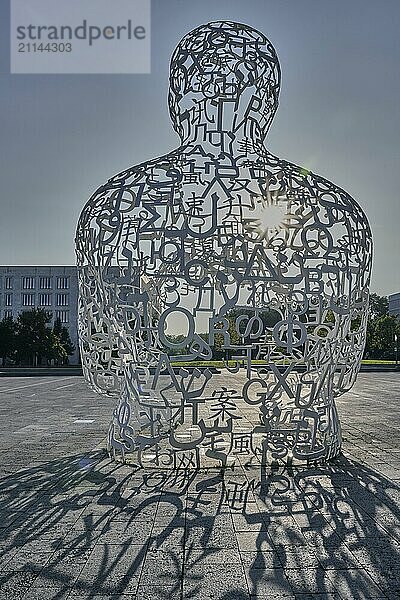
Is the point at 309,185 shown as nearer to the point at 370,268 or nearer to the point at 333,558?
the point at 370,268

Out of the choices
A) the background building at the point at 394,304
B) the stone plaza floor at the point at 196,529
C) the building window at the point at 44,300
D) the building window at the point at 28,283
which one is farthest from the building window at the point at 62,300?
the stone plaza floor at the point at 196,529

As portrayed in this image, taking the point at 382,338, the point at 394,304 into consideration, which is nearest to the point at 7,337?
the point at 382,338

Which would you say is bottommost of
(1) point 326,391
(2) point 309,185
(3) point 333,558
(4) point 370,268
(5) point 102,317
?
(3) point 333,558

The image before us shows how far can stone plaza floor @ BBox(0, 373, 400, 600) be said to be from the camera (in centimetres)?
392

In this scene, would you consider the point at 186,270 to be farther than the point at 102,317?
No

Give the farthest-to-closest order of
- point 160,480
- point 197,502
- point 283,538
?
point 160,480 < point 197,502 < point 283,538

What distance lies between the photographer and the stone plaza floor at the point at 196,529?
3.92 m

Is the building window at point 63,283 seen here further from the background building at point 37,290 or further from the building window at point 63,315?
the building window at point 63,315

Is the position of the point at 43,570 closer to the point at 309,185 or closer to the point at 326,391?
the point at 326,391

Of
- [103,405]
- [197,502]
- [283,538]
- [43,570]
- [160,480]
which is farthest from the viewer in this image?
[103,405]

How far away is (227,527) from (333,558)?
36.2 inches

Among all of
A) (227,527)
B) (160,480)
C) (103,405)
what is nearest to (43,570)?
(227,527)

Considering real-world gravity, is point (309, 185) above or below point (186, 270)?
above

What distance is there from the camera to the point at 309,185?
23.5 ft
